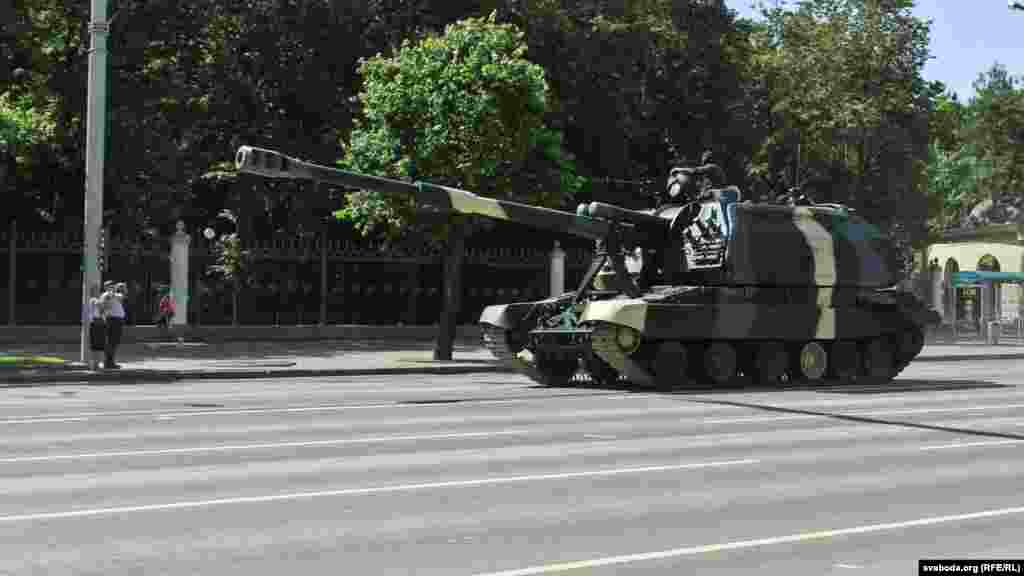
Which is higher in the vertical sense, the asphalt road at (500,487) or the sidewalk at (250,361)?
the sidewalk at (250,361)

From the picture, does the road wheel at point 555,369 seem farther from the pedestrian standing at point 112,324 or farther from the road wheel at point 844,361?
the pedestrian standing at point 112,324

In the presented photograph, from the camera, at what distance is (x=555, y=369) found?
25.0 m

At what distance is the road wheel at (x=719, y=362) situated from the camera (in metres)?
24.4

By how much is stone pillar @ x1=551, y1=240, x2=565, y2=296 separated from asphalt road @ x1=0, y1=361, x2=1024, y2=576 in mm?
21798

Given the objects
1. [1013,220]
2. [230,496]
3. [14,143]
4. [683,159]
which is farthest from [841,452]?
[1013,220]

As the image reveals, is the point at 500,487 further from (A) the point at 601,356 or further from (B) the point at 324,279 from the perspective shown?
(B) the point at 324,279

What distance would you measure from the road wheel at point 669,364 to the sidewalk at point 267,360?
7179 mm

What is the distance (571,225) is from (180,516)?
15.6 meters

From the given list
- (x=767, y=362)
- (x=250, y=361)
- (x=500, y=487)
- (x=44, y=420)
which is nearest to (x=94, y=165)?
(x=250, y=361)

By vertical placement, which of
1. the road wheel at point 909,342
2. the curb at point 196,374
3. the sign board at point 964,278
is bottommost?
the curb at point 196,374

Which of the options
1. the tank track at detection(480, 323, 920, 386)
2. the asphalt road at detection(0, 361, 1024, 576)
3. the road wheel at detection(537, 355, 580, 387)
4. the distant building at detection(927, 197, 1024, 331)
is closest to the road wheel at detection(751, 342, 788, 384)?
the tank track at detection(480, 323, 920, 386)

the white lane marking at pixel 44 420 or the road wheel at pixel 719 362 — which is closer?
the white lane marking at pixel 44 420

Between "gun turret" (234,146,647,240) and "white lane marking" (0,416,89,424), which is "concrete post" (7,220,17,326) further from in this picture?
"white lane marking" (0,416,89,424)

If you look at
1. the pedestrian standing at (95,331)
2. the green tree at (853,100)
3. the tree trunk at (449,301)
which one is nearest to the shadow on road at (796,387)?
the tree trunk at (449,301)
